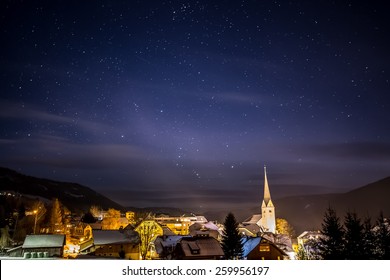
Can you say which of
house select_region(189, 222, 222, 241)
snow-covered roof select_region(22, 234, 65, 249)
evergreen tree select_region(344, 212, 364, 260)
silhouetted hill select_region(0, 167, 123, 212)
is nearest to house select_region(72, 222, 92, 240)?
silhouetted hill select_region(0, 167, 123, 212)

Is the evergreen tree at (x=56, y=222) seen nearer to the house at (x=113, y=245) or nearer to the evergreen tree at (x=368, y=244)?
the house at (x=113, y=245)

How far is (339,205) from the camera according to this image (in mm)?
11961

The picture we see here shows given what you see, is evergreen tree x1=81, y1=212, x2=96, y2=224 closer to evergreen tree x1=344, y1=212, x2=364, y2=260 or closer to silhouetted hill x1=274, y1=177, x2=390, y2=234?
silhouetted hill x1=274, y1=177, x2=390, y2=234

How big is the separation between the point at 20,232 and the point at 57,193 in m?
8.35

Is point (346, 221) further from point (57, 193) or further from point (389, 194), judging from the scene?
point (57, 193)

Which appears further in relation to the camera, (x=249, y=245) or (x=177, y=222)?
(x=177, y=222)

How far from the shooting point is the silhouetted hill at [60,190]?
1393cm

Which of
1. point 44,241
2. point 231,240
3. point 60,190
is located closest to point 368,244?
point 231,240

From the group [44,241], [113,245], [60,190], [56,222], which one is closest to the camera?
[44,241]

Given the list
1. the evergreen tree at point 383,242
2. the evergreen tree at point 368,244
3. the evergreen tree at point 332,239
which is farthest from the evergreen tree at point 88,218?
the evergreen tree at point 383,242

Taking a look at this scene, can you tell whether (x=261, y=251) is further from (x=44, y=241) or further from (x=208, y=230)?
(x=208, y=230)

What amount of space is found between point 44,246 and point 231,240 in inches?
187
